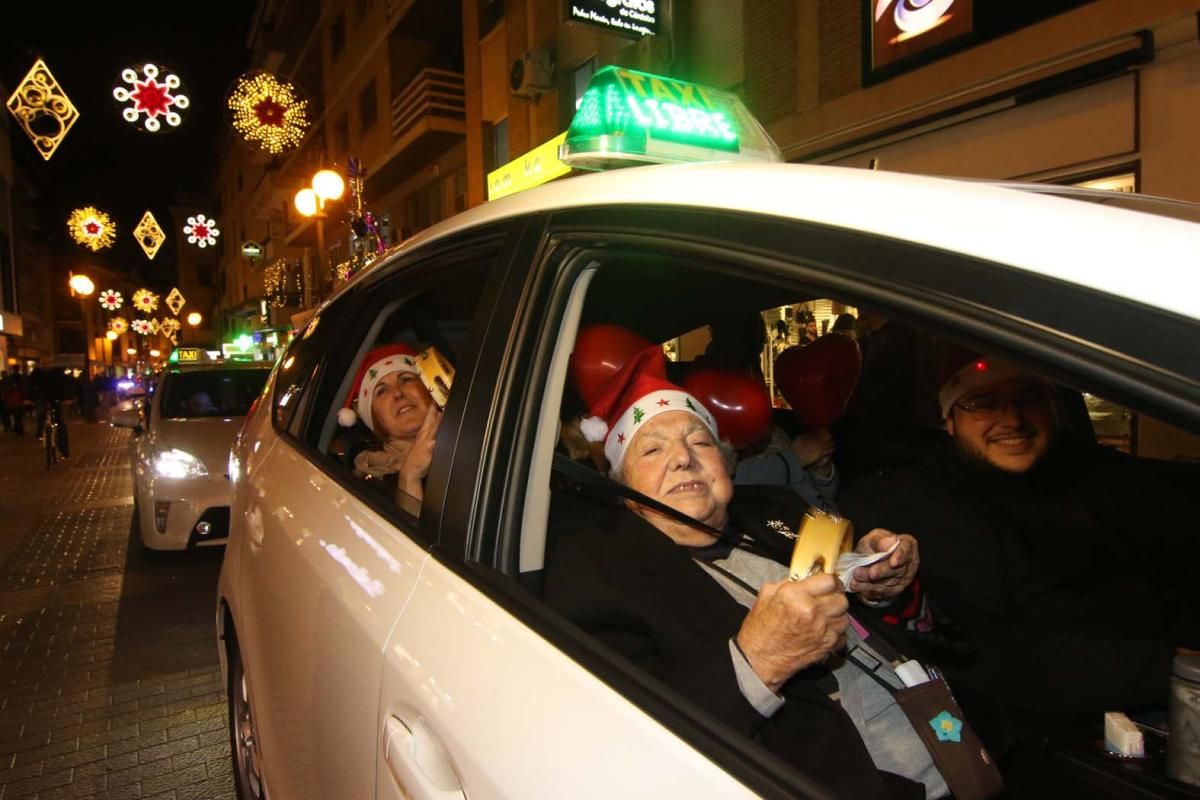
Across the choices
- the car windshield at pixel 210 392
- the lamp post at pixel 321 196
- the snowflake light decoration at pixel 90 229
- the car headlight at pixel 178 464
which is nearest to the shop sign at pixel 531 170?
the car windshield at pixel 210 392

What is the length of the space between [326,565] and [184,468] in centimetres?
514

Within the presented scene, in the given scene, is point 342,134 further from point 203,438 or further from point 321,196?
point 203,438

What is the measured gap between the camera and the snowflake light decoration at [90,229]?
21734 millimetres

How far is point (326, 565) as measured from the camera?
70.0 inches

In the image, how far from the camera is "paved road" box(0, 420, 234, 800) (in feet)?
11.1

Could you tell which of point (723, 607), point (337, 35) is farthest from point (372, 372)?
point (337, 35)

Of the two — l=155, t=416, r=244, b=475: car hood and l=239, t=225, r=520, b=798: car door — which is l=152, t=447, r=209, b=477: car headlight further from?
l=239, t=225, r=520, b=798: car door

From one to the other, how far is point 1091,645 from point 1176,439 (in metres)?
0.87

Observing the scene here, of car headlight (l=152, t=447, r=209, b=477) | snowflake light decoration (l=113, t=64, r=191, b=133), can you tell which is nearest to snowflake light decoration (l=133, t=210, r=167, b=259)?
snowflake light decoration (l=113, t=64, r=191, b=133)

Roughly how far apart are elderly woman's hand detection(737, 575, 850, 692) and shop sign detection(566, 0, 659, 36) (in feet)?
31.1

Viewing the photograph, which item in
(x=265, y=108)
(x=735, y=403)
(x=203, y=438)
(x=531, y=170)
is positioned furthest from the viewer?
(x=265, y=108)

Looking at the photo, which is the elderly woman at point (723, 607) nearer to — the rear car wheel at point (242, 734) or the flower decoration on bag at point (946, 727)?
the flower decoration on bag at point (946, 727)

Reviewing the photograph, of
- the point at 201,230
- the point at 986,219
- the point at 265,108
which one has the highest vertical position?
the point at 201,230

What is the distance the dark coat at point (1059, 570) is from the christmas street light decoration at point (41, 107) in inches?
480
